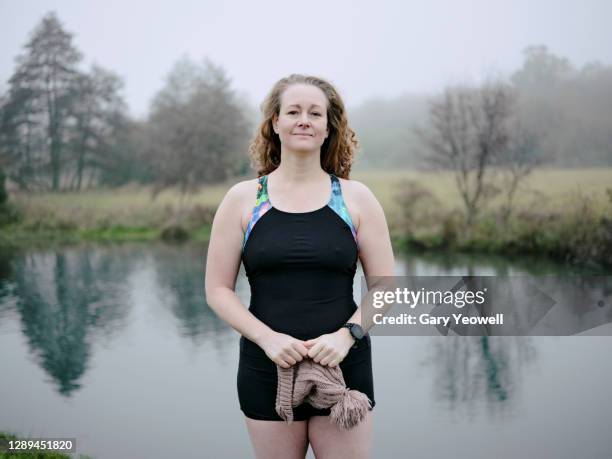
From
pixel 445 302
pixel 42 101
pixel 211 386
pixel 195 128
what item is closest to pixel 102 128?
pixel 42 101

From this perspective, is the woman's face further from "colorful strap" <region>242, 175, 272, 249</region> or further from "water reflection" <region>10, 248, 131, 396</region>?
"water reflection" <region>10, 248, 131, 396</region>

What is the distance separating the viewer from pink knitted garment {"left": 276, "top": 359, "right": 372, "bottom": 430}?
5.23ft

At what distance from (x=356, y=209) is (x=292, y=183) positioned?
0.19 metres

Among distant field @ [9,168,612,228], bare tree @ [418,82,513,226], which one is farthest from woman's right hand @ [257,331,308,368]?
bare tree @ [418,82,513,226]

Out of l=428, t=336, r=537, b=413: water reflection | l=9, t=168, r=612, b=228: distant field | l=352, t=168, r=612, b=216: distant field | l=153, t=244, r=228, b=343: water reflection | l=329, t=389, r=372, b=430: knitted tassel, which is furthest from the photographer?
l=9, t=168, r=612, b=228: distant field

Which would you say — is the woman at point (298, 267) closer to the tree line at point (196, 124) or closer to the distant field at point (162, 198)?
the distant field at point (162, 198)

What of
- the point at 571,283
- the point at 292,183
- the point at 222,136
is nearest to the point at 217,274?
the point at 292,183

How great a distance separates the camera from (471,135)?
1697 cm

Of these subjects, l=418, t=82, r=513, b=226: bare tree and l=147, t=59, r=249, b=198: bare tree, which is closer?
l=418, t=82, r=513, b=226: bare tree

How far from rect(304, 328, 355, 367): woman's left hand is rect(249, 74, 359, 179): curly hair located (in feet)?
1.60

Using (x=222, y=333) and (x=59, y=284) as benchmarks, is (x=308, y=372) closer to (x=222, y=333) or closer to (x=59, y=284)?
(x=222, y=333)

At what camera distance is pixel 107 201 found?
65.5 feet

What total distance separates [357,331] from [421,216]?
1477 centimetres

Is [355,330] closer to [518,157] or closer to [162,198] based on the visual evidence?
[518,157]
